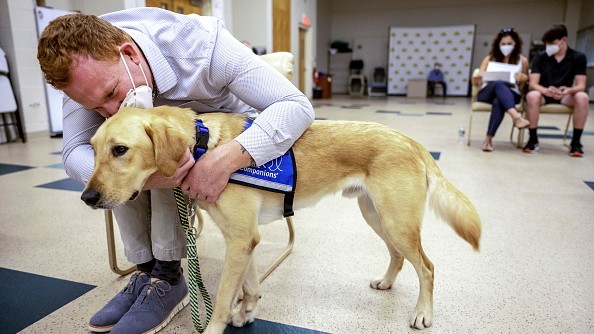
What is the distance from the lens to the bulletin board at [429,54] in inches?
570

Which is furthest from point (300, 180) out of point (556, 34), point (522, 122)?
point (556, 34)

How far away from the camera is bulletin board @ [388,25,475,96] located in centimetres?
1447

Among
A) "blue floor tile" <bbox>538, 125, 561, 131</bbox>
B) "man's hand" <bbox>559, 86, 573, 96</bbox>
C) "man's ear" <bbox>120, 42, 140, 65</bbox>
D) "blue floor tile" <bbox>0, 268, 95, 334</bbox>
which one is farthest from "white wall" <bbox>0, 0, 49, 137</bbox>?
"blue floor tile" <bbox>538, 125, 561, 131</bbox>

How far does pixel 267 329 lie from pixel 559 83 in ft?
14.2

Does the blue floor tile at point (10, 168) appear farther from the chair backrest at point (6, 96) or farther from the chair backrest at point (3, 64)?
the chair backrest at point (3, 64)

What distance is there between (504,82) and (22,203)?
456 cm

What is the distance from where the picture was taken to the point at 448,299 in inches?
55.7

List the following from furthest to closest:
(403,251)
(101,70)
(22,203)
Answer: (22,203) < (403,251) < (101,70)

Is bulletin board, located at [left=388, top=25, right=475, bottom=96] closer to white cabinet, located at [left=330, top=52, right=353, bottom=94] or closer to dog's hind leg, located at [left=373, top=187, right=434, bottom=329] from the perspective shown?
white cabinet, located at [left=330, top=52, right=353, bottom=94]

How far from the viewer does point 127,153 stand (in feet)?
3.21

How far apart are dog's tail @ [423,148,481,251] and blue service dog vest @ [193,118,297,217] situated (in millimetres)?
451

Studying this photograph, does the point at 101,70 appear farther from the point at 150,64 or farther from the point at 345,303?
the point at 345,303

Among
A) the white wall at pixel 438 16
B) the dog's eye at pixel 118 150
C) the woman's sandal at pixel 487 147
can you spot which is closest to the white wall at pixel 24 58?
the dog's eye at pixel 118 150

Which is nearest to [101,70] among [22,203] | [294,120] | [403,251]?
[294,120]
